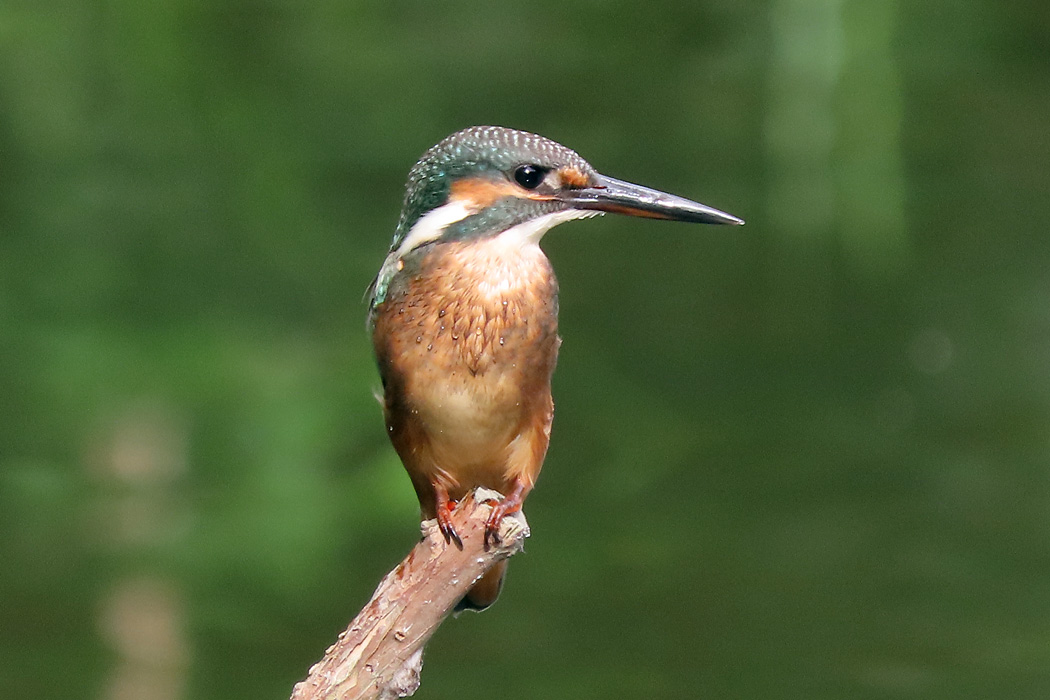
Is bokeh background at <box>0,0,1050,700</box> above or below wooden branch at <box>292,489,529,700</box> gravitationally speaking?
above

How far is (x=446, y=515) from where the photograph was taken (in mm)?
2268

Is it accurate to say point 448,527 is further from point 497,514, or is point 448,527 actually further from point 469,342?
point 469,342

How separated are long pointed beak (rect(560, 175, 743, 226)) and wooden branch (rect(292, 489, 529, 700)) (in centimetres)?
43

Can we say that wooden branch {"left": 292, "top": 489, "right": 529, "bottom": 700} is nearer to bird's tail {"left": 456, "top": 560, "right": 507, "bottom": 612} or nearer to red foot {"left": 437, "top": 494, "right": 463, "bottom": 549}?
red foot {"left": 437, "top": 494, "right": 463, "bottom": 549}

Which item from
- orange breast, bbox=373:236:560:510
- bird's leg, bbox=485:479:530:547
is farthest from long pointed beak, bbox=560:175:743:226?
bird's leg, bbox=485:479:530:547

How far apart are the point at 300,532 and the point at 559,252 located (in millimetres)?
1429

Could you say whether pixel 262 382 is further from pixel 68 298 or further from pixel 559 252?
pixel 559 252

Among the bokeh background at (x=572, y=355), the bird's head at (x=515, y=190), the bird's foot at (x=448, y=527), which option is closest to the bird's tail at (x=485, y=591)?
the bird's foot at (x=448, y=527)

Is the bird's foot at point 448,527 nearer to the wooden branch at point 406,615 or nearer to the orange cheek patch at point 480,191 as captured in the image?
the wooden branch at point 406,615

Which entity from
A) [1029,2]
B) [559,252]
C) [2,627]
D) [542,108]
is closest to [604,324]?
[559,252]

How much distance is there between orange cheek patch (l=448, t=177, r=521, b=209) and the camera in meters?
A: 2.31

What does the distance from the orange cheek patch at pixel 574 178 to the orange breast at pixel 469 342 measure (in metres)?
0.11

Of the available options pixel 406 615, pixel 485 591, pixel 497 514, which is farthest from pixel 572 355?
pixel 406 615

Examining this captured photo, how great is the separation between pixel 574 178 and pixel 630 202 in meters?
0.08
